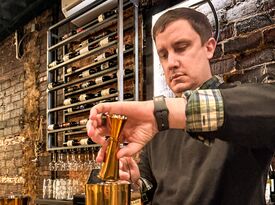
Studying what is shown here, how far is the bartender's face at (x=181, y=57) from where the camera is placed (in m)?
1.55

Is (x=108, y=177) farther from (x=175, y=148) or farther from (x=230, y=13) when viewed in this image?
(x=230, y=13)

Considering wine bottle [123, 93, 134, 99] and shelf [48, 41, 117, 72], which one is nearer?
wine bottle [123, 93, 134, 99]

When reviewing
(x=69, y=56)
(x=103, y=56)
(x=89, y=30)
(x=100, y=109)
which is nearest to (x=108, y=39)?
(x=103, y=56)


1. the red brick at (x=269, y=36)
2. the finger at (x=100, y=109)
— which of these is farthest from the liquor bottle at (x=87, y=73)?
the finger at (x=100, y=109)

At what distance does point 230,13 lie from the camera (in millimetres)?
2703

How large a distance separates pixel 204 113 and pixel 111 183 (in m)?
0.24

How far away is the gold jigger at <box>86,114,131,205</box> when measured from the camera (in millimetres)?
777

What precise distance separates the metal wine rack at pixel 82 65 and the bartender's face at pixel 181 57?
1739 mm

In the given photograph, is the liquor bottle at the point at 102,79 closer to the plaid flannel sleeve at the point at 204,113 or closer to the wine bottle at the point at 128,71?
the wine bottle at the point at 128,71

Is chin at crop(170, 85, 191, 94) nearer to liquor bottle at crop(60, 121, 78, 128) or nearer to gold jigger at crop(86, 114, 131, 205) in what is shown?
gold jigger at crop(86, 114, 131, 205)

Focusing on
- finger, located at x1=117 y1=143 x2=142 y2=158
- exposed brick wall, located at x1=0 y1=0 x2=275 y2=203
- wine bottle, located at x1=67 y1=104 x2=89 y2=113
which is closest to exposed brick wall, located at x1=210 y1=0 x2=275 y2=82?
exposed brick wall, located at x1=0 y1=0 x2=275 y2=203

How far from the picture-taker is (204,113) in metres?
0.81

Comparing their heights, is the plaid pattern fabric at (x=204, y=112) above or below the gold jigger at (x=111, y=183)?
above

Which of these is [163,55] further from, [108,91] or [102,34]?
[102,34]
